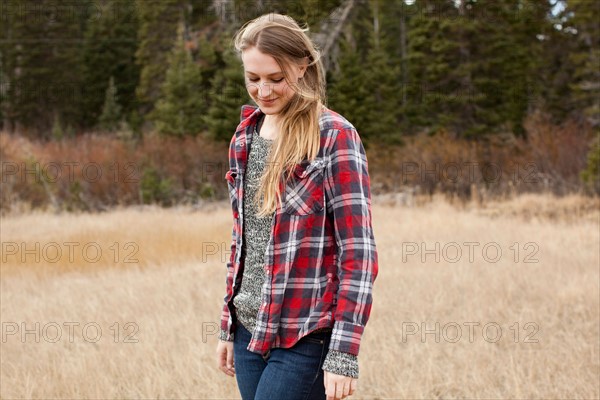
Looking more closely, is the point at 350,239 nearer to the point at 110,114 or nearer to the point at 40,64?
the point at 110,114

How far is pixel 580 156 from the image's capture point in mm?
16531

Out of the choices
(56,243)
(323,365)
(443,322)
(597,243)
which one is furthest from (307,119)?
(56,243)

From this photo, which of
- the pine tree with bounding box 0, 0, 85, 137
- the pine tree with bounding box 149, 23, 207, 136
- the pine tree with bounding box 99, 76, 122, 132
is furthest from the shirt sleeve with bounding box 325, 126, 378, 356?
the pine tree with bounding box 0, 0, 85, 137

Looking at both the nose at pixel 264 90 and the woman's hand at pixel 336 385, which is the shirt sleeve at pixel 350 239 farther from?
the nose at pixel 264 90

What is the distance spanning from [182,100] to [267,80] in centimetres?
2223

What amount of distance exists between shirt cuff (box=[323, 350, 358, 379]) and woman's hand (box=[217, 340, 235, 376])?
0.50 m

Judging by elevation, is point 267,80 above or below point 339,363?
above

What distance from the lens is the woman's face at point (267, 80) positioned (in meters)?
1.92

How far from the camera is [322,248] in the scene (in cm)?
187

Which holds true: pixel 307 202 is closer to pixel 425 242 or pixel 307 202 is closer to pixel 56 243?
pixel 425 242

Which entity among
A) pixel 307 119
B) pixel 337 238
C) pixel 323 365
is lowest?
pixel 323 365

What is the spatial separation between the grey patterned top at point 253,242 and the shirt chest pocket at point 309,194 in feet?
0.33

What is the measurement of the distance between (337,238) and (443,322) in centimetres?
411

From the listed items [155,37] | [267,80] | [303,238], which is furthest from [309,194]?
[155,37]
